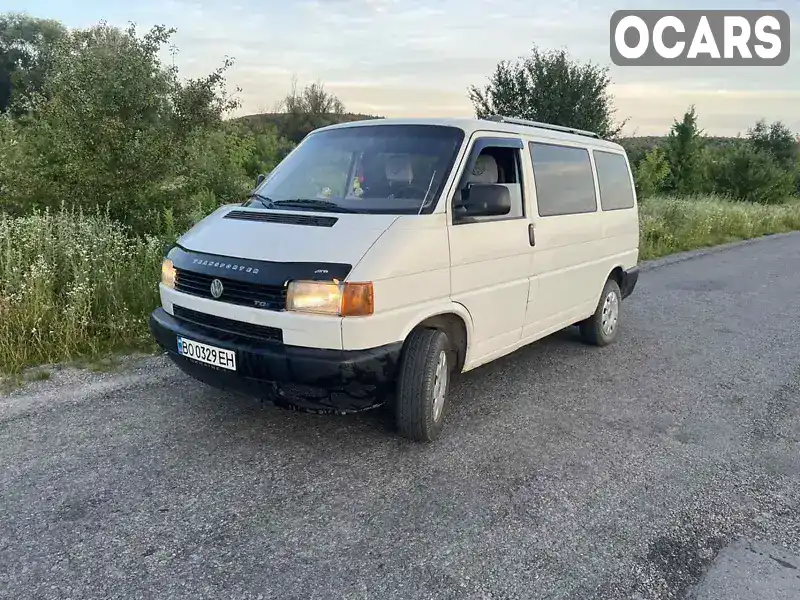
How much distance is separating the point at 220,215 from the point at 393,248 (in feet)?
4.98

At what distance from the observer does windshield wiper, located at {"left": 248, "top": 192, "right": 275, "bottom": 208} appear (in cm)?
441

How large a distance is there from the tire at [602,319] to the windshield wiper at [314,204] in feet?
10.6

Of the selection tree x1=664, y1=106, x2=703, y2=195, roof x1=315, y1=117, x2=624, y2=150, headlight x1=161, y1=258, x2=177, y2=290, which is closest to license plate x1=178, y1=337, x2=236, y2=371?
headlight x1=161, y1=258, x2=177, y2=290

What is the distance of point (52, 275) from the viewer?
19.2ft

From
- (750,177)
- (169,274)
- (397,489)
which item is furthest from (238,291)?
(750,177)

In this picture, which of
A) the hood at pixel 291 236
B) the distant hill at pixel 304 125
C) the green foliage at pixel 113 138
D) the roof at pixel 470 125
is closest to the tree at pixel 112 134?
the green foliage at pixel 113 138

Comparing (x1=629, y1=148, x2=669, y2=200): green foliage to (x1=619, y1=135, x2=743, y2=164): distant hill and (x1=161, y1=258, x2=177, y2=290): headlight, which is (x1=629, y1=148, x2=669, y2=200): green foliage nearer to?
(x1=619, y1=135, x2=743, y2=164): distant hill

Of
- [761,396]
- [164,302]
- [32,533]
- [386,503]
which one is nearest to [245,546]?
[386,503]

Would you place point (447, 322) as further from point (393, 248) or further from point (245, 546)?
point (245, 546)

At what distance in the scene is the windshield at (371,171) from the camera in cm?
408

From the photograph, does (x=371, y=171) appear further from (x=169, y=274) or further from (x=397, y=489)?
(x=397, y=489)

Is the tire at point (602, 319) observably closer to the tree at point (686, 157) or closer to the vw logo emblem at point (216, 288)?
the vw logo emblem at point (216, 288)

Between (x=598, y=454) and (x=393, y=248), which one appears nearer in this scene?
(x=393, y=248)

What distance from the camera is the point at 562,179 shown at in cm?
530
